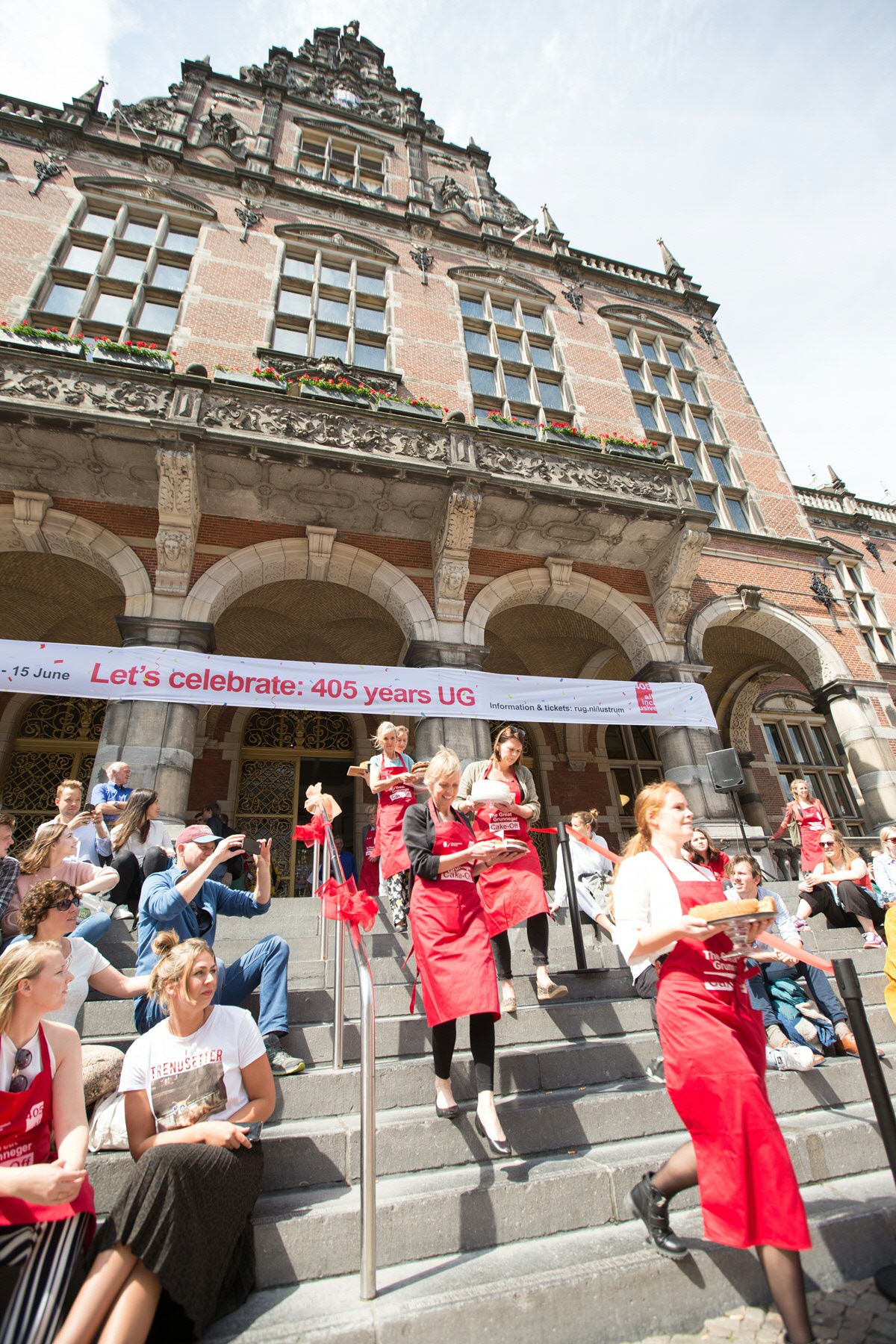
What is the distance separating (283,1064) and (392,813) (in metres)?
2.05

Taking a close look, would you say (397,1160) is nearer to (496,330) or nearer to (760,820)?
(760,820)

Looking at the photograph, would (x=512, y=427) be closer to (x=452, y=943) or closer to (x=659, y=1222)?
(x=452, y=943)

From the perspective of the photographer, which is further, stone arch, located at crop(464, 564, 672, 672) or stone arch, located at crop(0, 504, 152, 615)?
stone arch, located at crop(464, 564, 672, 672)

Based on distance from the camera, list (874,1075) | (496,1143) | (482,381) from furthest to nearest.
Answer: (482,381) → (496,1143) → (874,1075)

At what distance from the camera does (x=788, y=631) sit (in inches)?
432

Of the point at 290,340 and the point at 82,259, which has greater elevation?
the point at 82,259

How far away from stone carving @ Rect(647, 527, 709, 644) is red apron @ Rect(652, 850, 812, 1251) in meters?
8.08

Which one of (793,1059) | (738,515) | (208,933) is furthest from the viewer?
(738,515)

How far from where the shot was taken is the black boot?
88.0 inches

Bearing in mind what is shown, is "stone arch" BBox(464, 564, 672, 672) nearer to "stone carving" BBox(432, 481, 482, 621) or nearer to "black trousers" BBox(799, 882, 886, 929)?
"stone carving" BBox(432, 481, 482, 621)

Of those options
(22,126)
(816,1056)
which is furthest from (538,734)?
(22,126)

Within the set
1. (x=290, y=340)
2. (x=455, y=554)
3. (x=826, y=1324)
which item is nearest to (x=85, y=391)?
(x=290, y=340)

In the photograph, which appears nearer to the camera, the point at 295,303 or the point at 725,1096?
the point at 725,1096

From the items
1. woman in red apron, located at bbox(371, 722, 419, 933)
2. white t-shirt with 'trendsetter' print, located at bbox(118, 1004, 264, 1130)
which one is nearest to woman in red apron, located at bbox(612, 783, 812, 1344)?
white t-shirt with 'trendsetter' print, located at bbox(118, 1004, 264, 1130)
